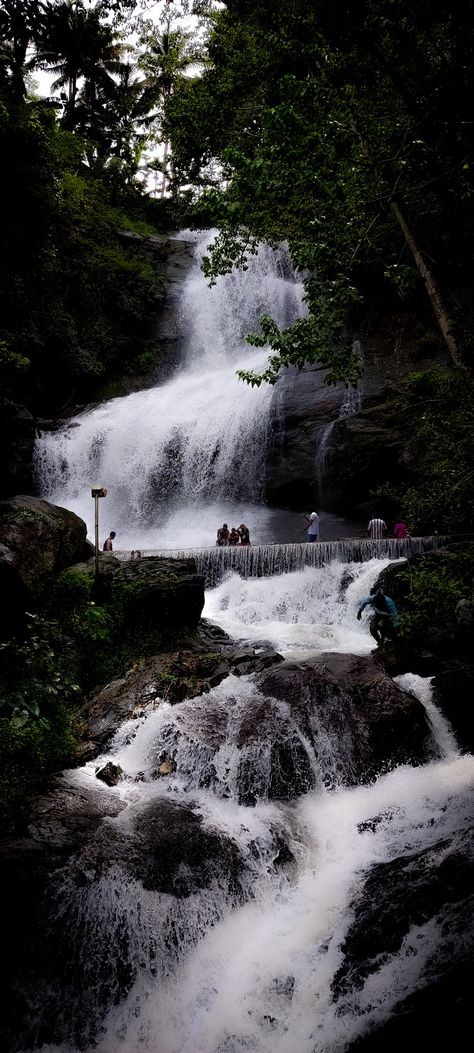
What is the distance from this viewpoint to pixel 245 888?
16.3 feet

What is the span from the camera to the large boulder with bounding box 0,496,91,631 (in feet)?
29.9

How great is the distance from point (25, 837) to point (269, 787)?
249cm

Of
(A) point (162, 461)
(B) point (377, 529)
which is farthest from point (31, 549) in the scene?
(A) point (162, 461)

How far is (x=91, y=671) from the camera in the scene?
9875mm

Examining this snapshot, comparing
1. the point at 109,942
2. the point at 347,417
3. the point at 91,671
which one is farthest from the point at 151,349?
the point at 109,942

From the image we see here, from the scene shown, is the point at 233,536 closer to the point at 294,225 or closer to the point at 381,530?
the point at 381,530

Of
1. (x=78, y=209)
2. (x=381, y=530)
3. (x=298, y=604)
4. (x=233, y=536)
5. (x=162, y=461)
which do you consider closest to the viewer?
(x=298, y=604)

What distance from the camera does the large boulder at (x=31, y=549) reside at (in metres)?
9.12

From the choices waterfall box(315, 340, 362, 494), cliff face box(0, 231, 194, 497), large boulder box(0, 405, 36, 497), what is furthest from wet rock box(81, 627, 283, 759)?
waterfall box(315, 340, 362, 494)

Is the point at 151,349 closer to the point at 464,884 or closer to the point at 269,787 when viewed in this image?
the point at 269,787

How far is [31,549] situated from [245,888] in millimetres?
6616

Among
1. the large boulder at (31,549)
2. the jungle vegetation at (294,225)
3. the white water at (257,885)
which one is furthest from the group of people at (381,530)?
the large boulder at (31,549)

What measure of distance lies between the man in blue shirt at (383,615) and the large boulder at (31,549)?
214 inches

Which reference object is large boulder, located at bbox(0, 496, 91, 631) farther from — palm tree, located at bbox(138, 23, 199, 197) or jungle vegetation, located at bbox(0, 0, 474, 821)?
palm tree, located at bbox(138, 23, 199, 197)
